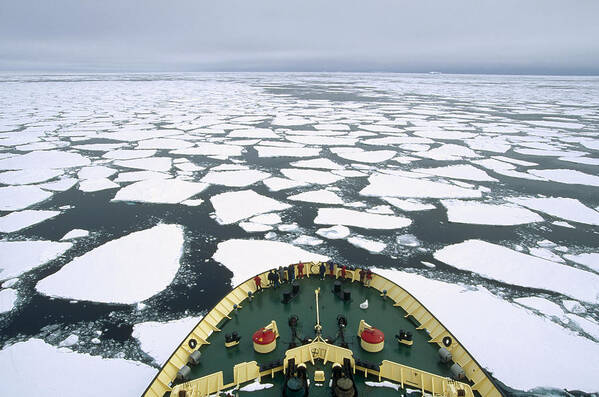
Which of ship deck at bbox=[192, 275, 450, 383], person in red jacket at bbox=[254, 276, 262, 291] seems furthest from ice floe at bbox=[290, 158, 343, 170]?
person in red jacket at bbox=[254, 276, 262, 291]

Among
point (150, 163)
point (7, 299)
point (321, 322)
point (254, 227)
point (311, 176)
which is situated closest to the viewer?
point (321, 322)

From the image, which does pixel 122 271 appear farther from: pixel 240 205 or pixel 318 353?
pixel 318 353

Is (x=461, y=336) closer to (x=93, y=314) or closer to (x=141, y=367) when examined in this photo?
(x=141, y=367)

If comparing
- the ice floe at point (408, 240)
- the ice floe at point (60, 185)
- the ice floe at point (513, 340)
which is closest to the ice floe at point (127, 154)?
the ice floe at point (60, 185)

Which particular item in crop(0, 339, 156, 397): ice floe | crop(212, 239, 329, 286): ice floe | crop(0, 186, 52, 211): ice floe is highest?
crop(0, 186, 52, 211): ice floe

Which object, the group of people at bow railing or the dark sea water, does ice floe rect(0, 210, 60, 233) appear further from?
the group of people at bow railing

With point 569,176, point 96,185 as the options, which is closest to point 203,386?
point 96,185

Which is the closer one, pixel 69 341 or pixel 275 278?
pixel 69 341
